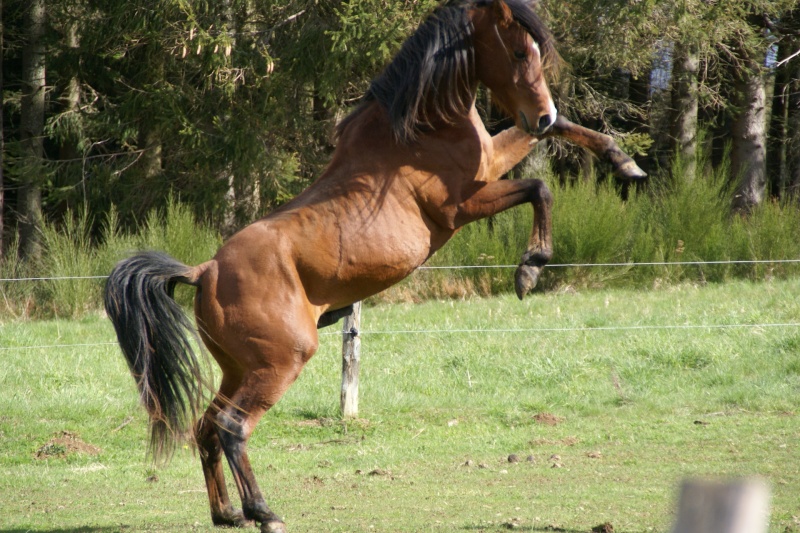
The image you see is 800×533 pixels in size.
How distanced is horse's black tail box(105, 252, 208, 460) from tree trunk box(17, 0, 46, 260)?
12.3 meters

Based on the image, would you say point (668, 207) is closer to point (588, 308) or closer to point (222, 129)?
point (588, 308)

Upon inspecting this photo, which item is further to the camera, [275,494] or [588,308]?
[588,308]

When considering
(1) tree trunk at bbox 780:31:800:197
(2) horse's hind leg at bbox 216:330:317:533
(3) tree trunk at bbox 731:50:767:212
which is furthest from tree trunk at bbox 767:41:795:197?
(2) horse's hind leg at bbox 216:330:317:533

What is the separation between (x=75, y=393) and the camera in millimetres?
8562

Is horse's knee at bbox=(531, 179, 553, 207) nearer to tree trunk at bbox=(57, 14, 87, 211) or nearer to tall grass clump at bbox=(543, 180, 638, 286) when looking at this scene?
tall grass clump at bbox=(543, 180, 638, 286)

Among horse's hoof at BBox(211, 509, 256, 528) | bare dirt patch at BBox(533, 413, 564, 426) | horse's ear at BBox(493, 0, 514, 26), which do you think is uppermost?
horse's ear at BBox(493, 0, 514, 26)

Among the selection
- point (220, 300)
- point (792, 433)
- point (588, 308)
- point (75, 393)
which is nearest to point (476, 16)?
point (220, 300)

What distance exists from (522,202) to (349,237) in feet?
3.21

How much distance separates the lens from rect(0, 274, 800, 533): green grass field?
5297mm

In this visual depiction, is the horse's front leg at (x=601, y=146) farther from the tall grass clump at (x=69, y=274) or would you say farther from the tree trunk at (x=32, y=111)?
the tree trunk at (x=32, y=111)

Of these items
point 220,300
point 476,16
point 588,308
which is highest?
point 476,16

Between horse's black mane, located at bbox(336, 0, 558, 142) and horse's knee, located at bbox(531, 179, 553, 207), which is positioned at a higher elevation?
horse's black mane, located at bbox(336, 0, 558, 142)

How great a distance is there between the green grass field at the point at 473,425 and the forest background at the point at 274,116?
193 centimetres

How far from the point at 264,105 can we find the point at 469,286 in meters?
4.63
